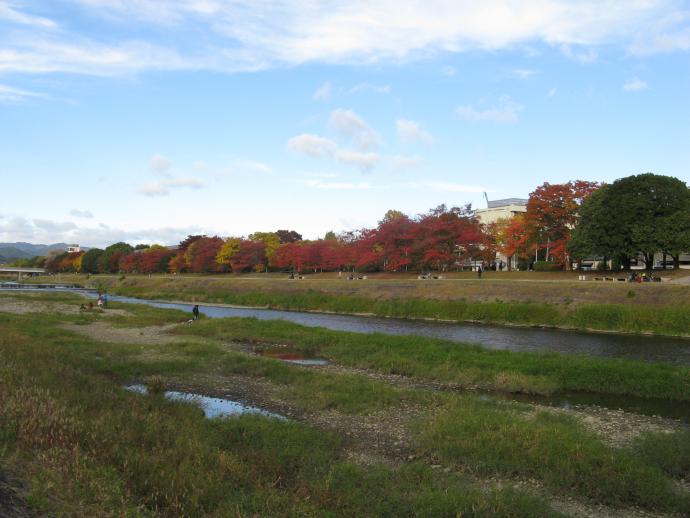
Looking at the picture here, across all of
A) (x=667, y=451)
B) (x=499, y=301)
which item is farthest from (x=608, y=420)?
(x=499, y=301)

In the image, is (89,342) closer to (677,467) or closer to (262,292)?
(677,467)

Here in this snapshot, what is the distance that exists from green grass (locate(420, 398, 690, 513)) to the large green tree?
155 ft

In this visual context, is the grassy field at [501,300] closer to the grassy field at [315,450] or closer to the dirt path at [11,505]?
the grassy field at [315,450]

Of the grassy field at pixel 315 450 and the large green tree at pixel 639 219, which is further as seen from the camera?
the large green tree at pixel 639 219

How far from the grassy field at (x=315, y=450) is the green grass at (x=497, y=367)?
0.52ft

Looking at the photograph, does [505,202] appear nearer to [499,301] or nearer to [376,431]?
[499,301]

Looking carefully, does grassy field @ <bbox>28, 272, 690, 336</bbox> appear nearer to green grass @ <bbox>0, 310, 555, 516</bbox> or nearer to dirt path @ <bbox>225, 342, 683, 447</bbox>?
dirt path @ <bbox>225, 342, 683, 447</bbox>

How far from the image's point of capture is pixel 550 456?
11.2 metres

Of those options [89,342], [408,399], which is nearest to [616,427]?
[408,399]

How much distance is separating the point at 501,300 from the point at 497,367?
88.2 feet

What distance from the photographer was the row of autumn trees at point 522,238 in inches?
2146

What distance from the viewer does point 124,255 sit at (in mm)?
146125

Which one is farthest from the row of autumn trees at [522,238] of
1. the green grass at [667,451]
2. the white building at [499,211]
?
the green grass at [667,451]

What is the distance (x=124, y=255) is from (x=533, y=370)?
474ft
